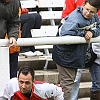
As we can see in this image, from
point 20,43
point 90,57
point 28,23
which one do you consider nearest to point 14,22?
point 20,43

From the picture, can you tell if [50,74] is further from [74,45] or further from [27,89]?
[27,89]

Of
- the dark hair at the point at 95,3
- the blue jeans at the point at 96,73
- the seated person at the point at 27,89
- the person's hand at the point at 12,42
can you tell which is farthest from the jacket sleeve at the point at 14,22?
the blue jeans at the point at 96,73

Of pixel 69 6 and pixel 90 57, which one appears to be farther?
pixel 69 6

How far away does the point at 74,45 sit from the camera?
4.14 metres

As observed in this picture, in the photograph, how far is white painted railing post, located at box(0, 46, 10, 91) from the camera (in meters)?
3.82

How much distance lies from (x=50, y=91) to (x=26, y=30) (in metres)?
2.45

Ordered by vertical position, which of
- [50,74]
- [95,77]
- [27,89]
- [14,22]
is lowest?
[50,74]

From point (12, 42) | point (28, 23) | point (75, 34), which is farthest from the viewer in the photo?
point (28, 23)

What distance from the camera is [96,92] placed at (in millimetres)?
4758

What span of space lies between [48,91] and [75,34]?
→ 62 centimetres

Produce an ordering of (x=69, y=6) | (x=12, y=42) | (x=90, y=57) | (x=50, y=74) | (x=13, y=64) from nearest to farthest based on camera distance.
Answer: (x=12, y=42) → (x=13, y=64) → (x=90, y=57) → (x=69, y=6) → (x=50, y=74)

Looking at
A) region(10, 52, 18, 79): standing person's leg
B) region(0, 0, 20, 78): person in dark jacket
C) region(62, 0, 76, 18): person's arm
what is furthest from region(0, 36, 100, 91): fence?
region(62, 0, 76, 18): person's arm

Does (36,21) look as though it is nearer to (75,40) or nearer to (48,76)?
(48,76)

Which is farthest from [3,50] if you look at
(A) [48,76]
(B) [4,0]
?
(A) [48,76]
